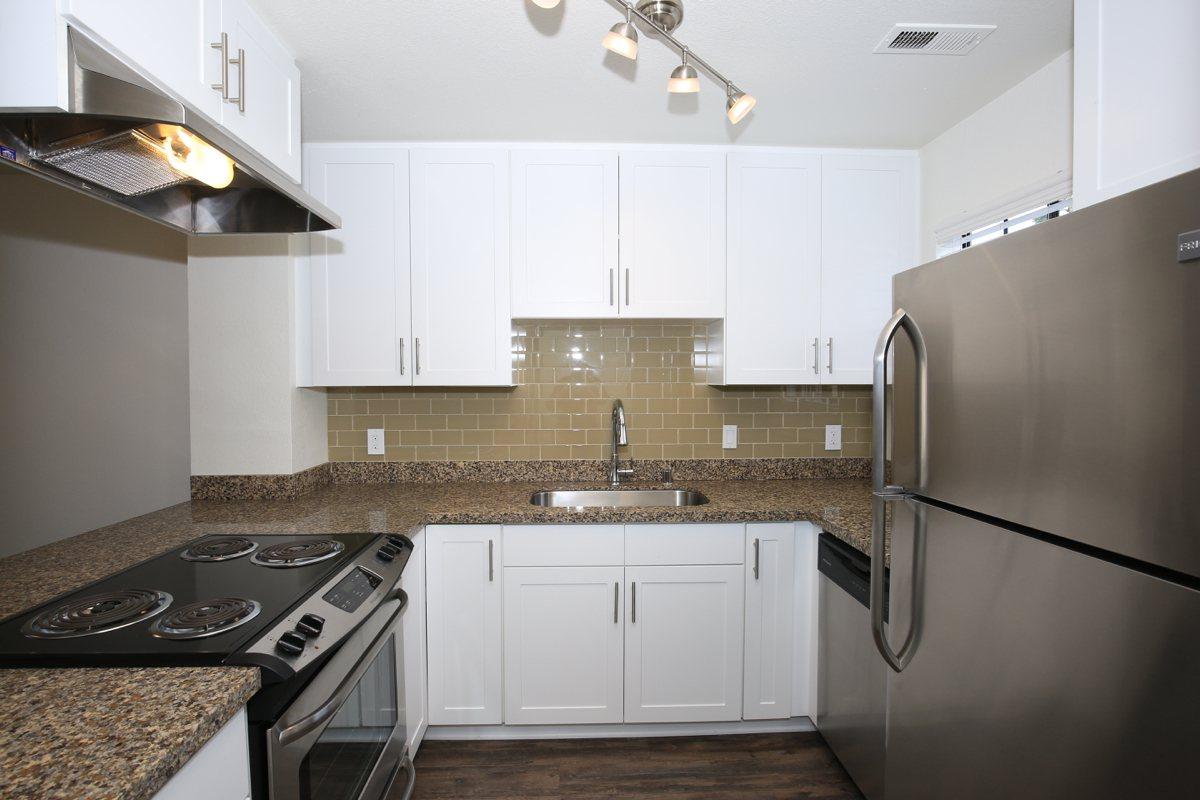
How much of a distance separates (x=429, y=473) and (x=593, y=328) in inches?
40.8

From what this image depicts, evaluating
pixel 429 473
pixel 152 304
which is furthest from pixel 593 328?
pixel 152 304

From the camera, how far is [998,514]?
3.45 ft

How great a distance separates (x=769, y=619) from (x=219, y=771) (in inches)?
72.6

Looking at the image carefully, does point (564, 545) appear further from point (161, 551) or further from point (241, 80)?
point (241, 80)

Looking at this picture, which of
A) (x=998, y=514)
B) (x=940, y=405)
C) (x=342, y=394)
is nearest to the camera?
(x=998, y=514)

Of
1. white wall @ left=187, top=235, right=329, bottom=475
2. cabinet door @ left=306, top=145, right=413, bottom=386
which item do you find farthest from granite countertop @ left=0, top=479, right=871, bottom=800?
cabinet door @ left=306, top=145, right=413, bottom=386

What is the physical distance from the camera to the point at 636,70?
74.9 inches

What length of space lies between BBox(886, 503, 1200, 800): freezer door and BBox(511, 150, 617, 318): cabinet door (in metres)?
1.55

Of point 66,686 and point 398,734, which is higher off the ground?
point 66,686

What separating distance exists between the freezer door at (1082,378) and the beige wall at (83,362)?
2.29 meters

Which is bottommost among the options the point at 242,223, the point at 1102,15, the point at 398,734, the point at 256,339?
the point at 398,734

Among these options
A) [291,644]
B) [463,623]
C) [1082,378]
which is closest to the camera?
[1082,378]

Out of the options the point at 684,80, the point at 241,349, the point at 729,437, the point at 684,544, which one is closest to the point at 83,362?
the point at 241,349

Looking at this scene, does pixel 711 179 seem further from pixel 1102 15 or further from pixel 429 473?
pixel 429 473
